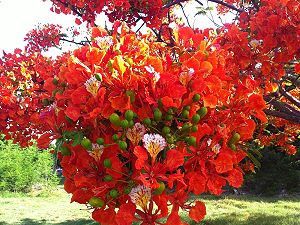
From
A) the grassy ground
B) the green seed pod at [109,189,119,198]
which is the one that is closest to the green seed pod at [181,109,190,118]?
the green seed pod at [109,189,119,198]

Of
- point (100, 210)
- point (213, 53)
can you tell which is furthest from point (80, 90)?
point (213, 53)

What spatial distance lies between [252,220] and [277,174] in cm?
444

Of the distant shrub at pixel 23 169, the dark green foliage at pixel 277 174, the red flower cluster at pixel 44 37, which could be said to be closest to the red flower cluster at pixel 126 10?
the red flower cluster at pixel 44 37

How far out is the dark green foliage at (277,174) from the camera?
11.9m

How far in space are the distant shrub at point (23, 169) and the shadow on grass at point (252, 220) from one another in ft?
27.7

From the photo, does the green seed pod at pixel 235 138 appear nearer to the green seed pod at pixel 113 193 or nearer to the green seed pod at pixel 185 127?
the green seed pod at pixel 185 127

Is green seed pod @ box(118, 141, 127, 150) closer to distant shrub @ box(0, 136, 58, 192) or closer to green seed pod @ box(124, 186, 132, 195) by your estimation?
green seed pod @ box(124, 186, 132, 195)

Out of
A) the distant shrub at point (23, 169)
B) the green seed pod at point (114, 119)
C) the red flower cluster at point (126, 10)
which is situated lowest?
the green seed pod at point (114, 119)

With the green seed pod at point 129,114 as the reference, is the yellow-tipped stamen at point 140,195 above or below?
below

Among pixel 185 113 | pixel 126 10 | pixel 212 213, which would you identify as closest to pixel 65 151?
pixel 185 113

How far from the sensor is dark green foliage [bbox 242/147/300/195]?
11.9 meters

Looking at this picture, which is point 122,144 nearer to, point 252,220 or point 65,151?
point 65,151

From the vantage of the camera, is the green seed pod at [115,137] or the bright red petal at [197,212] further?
the bright red petal at [197,212]

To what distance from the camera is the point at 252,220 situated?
780cm
